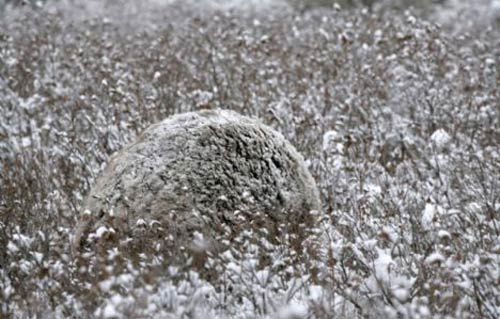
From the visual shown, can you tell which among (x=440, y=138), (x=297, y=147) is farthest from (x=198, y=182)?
(x=440, y=138)

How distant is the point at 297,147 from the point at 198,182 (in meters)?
2.51

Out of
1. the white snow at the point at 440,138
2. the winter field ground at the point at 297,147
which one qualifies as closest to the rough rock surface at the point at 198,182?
the winter field ground at the point at 297,147

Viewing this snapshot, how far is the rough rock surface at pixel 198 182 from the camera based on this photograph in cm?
477

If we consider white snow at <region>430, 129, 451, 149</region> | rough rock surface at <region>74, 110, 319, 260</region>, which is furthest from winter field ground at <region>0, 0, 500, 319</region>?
rough rock surface at <region>74, 110, 319, 260</region>

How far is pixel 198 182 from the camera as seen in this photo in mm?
4879

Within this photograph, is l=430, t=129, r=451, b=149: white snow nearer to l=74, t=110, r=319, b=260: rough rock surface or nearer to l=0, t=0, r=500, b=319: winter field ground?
l=0, t=0, r=500, b=319: winter field ground

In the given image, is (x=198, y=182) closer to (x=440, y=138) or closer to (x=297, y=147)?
(x=297, y=147)

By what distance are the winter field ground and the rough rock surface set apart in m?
0.20

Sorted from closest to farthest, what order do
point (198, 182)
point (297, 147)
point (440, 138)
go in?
point (198, 182)
point (440, 138)
point (297, 147)

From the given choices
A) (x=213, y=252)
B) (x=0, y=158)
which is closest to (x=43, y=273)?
(x=213, y=252)

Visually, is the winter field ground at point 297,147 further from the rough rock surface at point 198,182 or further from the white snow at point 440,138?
the rough rock surface at point 198,182

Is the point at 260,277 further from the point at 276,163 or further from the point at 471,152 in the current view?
the point at 471,152

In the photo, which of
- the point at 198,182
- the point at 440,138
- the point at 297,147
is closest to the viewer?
the point at 198,182

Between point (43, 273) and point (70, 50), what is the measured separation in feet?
25.0
